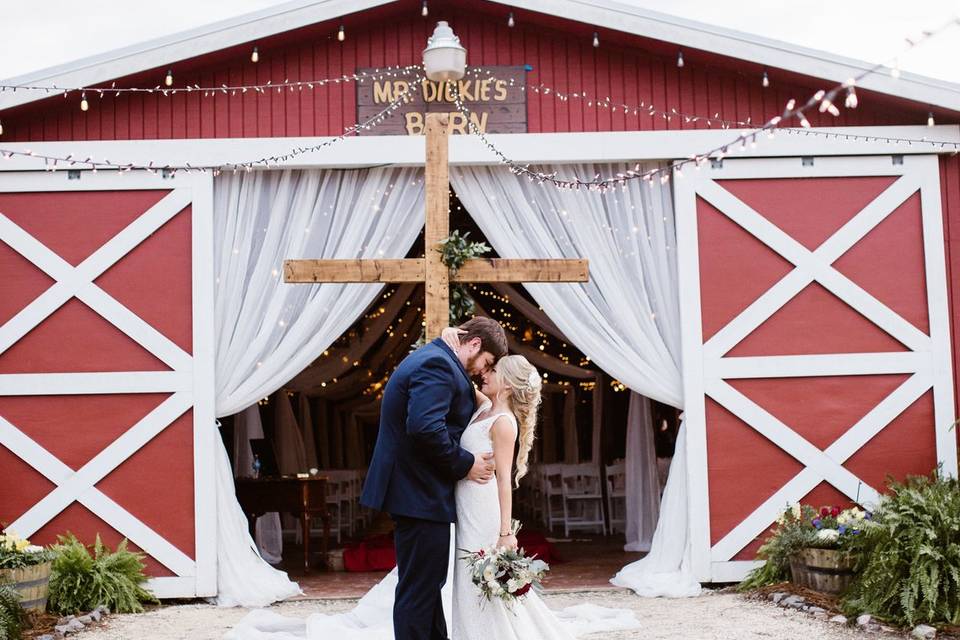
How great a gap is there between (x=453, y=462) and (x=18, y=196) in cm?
531

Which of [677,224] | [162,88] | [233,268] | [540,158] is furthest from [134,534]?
[677,224]

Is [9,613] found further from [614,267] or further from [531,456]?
[531,456]

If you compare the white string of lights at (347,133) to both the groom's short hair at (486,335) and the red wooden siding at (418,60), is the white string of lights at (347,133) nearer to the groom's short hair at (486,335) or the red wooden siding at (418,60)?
the red wooden siding at (418,60)

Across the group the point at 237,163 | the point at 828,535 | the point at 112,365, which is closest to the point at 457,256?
the point at 237,163

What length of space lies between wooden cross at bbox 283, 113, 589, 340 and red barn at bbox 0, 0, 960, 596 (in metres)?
1.21

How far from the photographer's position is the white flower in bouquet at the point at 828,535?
288 inches

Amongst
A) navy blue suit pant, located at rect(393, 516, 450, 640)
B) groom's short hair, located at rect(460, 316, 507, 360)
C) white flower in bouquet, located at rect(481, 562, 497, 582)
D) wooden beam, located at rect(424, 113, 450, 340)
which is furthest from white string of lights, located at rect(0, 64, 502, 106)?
white flower in bouquet, located at rect(481, 562, 497, 582)

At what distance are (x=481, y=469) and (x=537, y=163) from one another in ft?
13.5

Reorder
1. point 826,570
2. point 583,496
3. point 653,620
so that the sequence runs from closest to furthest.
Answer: point 653,620
point 826,570
point 583,496

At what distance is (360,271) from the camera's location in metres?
7.17

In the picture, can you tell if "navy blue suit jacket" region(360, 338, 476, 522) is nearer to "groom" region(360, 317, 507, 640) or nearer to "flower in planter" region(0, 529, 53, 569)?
"groom" region(360, 317, 507, 640)

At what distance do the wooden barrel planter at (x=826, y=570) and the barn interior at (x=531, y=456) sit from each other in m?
1.83

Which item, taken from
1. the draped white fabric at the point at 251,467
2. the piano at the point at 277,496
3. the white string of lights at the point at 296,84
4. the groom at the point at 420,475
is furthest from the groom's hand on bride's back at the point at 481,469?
the draped white fabric at the point at 251,467

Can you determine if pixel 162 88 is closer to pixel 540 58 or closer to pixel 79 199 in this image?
pixel 79 199
